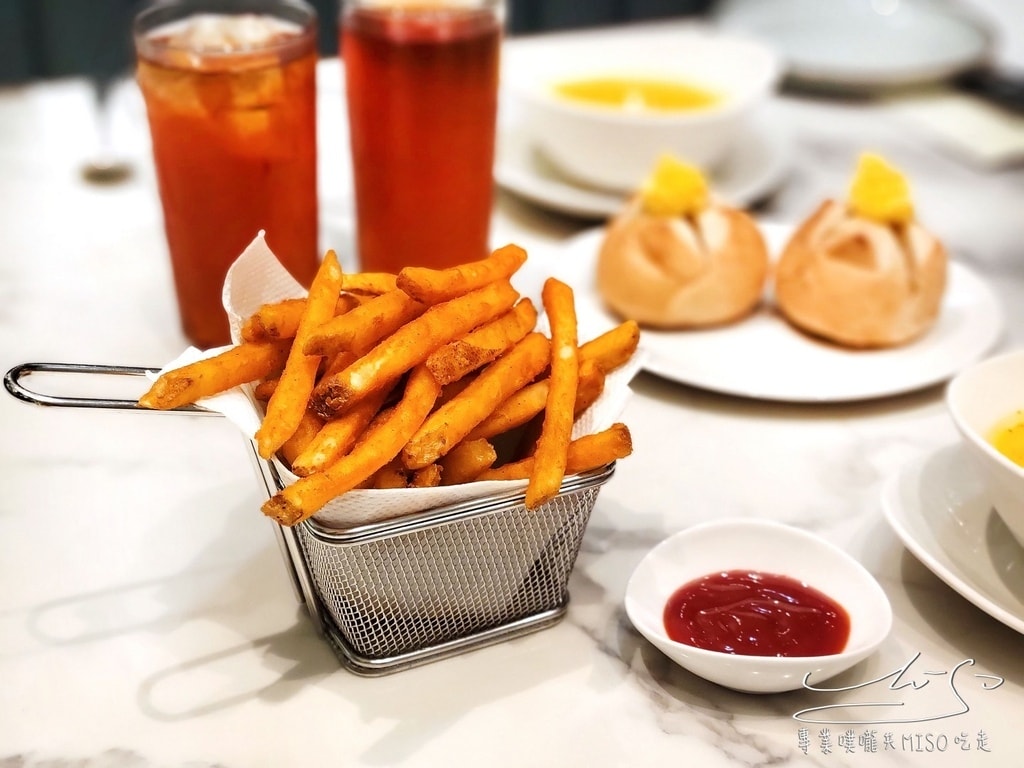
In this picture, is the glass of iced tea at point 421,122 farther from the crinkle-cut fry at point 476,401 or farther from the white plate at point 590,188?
the crinkle-cut fry at point 476,401

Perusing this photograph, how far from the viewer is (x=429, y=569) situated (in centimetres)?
85

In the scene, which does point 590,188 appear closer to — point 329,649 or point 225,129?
point 225,129

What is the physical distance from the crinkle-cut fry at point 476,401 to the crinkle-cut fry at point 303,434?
7cm

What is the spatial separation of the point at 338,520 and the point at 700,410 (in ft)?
2.01

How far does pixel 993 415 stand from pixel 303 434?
666 mm

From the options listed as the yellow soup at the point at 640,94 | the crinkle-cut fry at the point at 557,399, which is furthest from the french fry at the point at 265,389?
the yellow soup at the point at 640,94

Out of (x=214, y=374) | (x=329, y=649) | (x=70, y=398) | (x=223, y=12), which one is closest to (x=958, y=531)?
(x=329, y=649)

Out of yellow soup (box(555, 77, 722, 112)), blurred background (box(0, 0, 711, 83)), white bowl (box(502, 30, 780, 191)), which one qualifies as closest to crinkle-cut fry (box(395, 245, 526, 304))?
white bowl (box(502, 30, 780, 191))

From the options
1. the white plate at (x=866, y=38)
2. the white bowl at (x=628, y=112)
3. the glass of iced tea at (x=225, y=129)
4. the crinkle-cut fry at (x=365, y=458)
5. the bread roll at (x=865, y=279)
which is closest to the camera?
the crinkle-cut fry at (x=365, y=458)

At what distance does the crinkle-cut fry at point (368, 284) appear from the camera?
2.94 feet

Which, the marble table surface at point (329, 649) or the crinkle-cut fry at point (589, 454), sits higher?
the crinkle-cut fry at point (589, 454)

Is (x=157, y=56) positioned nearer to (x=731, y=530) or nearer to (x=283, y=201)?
(x=283, y=201)

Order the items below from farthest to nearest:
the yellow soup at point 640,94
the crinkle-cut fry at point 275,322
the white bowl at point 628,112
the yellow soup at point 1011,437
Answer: the yellow soup at point 640,94, the white bowl at point 628,112, the yellow soup at point 1011,437, the crinkle-cut fry at point 275,322

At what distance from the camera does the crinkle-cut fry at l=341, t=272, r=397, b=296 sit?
895 mm
